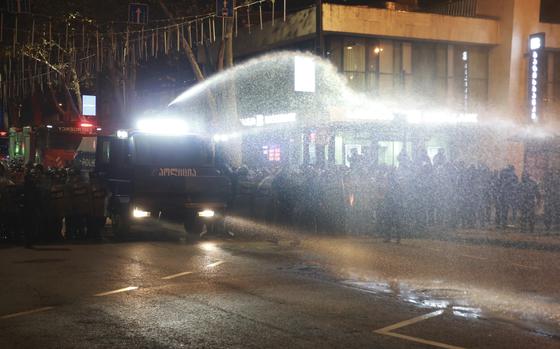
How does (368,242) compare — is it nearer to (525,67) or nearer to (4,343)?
(4,343)

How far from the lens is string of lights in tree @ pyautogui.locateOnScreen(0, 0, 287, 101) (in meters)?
30.2

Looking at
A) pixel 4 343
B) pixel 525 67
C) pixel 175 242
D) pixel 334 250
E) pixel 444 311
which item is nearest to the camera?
pixel 4 343

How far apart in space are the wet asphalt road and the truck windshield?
300 cm

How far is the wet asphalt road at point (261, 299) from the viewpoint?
720cm

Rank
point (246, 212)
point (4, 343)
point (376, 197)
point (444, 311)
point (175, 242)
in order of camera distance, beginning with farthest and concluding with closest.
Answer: point (246, 212)
point (376, 197)
point (175, 242)
point (444, 311)
point (4, 343)

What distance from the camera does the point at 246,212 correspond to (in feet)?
65.3

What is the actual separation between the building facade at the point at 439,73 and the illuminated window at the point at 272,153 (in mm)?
115

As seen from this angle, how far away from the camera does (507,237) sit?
56.5ft

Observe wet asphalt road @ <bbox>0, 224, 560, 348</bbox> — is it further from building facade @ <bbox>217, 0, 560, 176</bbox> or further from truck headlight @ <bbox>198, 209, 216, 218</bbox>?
building facade @ <bbox>217, 0, 560, 176</bbox>

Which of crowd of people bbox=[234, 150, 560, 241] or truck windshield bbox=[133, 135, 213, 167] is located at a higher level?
truck windshield bbox=[133, 135, 213, 167]

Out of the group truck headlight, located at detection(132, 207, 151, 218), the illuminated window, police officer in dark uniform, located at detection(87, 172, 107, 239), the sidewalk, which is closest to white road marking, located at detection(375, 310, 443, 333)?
the sidewalk

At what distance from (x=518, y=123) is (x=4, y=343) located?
30122 mm

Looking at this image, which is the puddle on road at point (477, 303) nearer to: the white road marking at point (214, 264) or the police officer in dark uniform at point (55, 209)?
the white road marking at point (214, 264)

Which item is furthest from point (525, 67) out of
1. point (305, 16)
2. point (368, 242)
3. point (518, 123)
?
point (368, 242)
